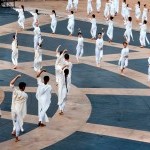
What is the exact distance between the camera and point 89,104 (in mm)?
20812

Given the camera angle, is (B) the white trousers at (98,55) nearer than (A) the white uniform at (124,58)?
No

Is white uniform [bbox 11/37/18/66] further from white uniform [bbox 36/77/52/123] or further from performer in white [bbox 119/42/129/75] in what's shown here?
white uniform [bbox 36/77/52/123]

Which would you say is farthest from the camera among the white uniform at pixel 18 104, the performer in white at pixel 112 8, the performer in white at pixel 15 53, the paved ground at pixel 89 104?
the performer in white at pixel 112 8

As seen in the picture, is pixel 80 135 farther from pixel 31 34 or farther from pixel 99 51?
pixel 31 34

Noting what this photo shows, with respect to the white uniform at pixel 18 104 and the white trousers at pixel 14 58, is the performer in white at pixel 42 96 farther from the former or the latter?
the white trousers at pixel 14 58

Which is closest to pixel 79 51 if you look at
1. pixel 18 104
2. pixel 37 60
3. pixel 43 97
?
pixel 37 60

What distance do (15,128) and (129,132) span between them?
4.05 meters

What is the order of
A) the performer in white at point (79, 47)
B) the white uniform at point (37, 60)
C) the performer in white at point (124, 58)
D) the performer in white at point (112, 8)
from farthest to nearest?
the performer in white at point (112, 8), the performer in white at point (79, 47), the performer in white at point (124, 58), the white uniform at point (37, 60)

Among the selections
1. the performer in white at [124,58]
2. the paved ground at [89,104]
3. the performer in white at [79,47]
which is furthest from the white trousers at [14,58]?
the performer in white at [124,58]

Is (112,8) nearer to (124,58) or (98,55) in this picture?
(98,55)

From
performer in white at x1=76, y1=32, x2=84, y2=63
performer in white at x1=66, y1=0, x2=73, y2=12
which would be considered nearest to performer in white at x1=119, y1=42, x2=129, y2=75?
performer in white at x1=76, y1=32, x2=84, y2=63

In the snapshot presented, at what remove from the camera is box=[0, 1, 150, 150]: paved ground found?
16938 millimetres

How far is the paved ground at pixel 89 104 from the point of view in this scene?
55.6 ft

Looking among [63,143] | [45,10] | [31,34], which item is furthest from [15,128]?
[45,10]
